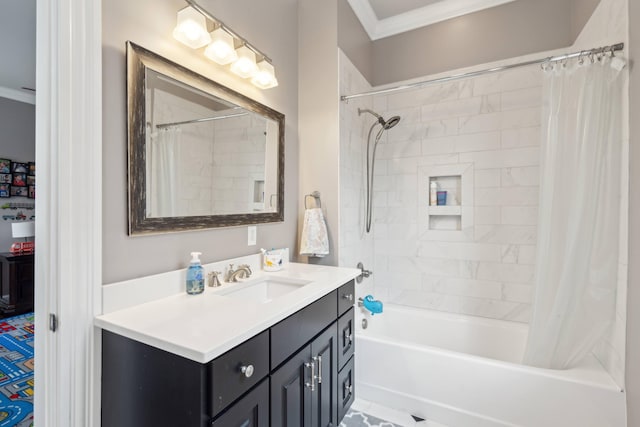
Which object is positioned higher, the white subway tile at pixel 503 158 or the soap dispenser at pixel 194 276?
the white subway tile at pixel 503 158

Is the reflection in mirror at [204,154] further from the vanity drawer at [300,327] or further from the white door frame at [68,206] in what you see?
the vanity drawer at [300,327]

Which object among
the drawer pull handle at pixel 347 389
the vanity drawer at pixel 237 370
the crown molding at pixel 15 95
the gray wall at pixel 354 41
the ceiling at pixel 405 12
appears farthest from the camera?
the crown molding at pixel 15 95

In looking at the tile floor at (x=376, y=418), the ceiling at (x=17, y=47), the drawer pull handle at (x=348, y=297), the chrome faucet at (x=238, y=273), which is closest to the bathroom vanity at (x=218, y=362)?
the chrome faucet at (x=238, y=273)

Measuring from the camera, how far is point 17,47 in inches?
105

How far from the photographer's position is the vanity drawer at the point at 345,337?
1483 millimetres

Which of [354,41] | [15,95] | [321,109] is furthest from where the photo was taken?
[15,95]

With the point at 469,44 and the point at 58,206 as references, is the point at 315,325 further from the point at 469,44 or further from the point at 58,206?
the point at 469,44

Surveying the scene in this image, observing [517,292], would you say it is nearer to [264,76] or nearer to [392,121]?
[392,121]

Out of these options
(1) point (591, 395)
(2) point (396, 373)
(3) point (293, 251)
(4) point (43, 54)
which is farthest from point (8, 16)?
(1) point (591, 395)

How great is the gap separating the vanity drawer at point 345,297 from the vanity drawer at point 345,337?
0.04m

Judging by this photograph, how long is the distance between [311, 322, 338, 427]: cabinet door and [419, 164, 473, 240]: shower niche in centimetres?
141

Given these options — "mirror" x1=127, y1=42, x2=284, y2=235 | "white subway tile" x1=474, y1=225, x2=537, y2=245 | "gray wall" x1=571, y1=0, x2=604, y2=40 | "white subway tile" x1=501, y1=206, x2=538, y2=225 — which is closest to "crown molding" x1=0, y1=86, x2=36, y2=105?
"mirror" x1=127, y1=42, x2=284, y2=235

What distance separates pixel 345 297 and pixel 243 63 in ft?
4.39

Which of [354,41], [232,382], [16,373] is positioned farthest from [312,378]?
[16,373]
